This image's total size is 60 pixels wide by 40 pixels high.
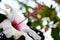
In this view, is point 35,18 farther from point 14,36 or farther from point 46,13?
point 14,36

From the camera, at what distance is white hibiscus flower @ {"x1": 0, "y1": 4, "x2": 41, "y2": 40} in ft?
2.15

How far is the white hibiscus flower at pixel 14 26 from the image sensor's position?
0.65 m

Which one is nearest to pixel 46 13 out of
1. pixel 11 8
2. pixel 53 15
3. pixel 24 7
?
pixel 53 15

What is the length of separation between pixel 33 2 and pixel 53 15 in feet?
0.62

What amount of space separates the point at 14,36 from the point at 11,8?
10 cm

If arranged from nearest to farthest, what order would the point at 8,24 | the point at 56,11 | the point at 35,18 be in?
1. the point at 8,24
2. the point at 35,18
3. the point at 56,11

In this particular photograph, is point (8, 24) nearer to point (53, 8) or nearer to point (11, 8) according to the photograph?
point (11, 8)

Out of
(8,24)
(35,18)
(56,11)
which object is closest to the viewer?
(8,24)

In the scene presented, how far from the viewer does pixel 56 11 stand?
161 centimetres

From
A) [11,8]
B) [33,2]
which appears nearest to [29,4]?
[33,2]

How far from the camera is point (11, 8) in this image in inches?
28.1

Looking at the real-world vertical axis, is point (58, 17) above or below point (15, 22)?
below

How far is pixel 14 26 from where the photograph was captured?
70 centimetres

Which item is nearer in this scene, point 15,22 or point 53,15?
point 15,22
